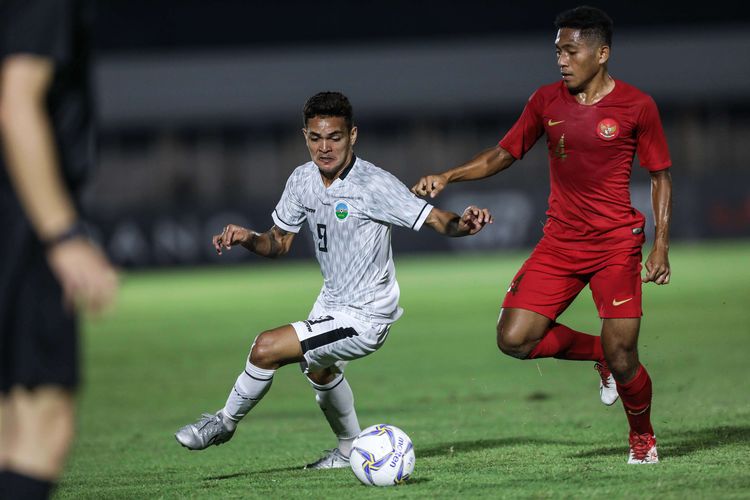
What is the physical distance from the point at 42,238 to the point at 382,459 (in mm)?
2972

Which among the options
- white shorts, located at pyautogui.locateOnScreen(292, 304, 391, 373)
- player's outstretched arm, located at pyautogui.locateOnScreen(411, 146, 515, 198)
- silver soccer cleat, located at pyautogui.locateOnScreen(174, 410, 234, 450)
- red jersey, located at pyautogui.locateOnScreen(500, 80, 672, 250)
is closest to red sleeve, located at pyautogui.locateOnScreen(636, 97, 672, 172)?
red jersey, located at pyautogui.locateOnScreen(500, 80, 672, 250)

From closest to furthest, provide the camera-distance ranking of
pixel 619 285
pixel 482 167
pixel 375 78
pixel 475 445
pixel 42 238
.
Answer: pixel 42 238 < pixel 619 285 < pixel 482 167 < pixel 475 445 < pixel 375 78

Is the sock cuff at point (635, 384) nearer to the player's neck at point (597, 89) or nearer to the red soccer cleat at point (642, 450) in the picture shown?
the red soccer cleat at point (642, 450)

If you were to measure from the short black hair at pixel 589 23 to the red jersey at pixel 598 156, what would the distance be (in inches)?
11.2

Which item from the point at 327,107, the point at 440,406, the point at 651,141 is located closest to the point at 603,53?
the point at 651,141

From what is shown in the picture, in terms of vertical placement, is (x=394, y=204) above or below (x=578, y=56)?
below

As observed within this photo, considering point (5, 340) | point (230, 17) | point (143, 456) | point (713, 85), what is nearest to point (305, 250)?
point (230, 17)

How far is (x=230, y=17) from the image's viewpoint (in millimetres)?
36344

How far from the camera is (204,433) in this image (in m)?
6.15

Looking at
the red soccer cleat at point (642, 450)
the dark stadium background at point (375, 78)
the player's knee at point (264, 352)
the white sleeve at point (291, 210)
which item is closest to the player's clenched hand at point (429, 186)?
the white sleeve at point (291, 210)

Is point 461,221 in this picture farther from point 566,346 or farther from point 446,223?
point 566,346

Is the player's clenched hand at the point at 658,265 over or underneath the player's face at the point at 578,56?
underneath

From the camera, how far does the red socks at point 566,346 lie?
692 centimetres

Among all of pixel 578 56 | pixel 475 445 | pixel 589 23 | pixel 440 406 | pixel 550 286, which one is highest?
pixel 589 23
